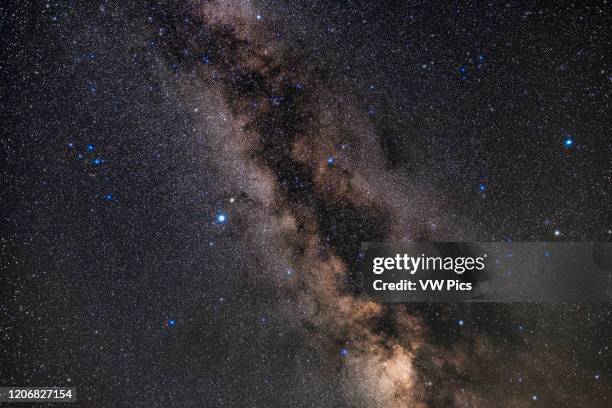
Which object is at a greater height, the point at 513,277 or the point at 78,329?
the point at 513,277

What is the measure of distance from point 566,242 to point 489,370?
89cm

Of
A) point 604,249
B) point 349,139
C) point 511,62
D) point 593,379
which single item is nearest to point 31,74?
point 349,139

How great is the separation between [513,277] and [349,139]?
1.29 meters

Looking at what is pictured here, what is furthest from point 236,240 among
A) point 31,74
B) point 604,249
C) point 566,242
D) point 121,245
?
point 604,249

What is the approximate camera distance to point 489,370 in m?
2.27

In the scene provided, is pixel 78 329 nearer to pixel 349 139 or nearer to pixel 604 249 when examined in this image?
pixel 349 139

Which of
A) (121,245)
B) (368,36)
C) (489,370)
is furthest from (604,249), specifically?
(121,245)

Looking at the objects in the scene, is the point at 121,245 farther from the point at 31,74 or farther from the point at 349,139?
the point at 349,139

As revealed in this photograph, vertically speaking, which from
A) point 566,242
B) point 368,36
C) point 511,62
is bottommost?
point 566,242

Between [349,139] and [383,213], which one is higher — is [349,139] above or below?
above

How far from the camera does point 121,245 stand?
2369 millimetres

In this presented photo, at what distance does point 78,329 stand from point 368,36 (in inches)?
101

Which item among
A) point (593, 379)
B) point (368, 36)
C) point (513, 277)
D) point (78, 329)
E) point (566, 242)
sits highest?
point (368, 36)

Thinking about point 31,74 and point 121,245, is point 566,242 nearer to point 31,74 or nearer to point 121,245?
point 121,245
